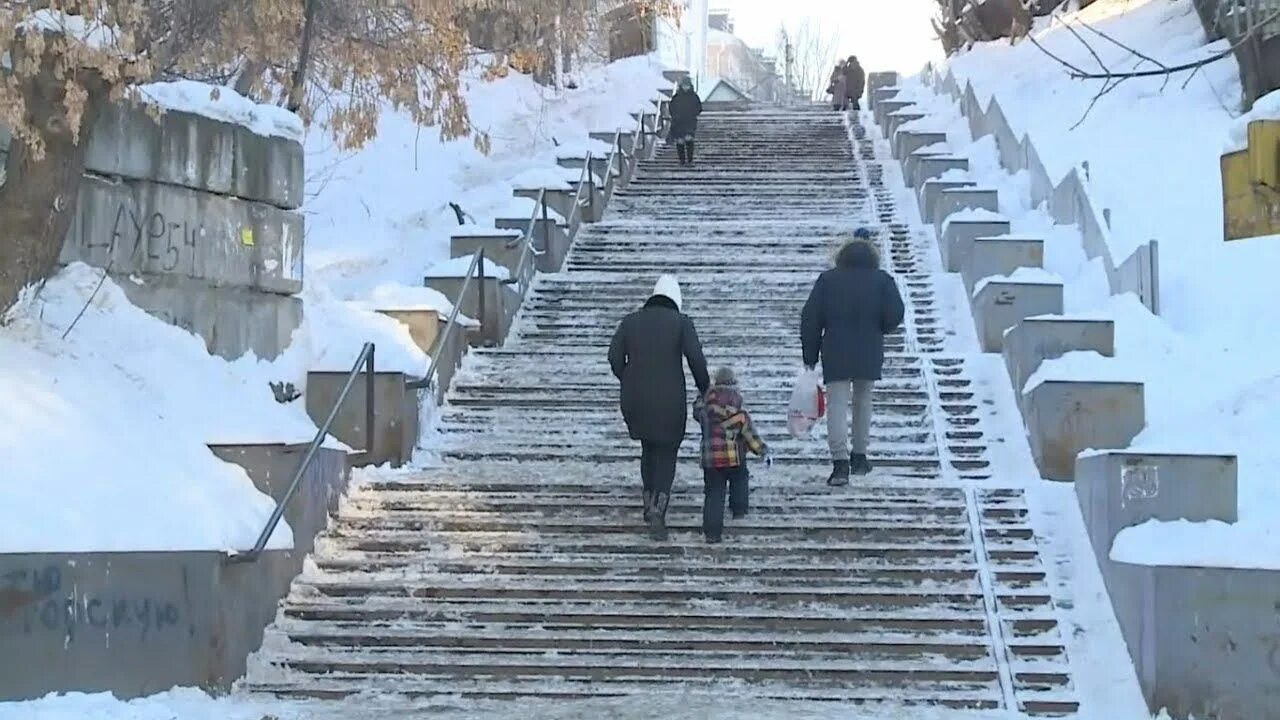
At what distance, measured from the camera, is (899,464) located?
10742 millimetres

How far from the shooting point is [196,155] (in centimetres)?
1098

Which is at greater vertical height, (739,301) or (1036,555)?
(739,301)

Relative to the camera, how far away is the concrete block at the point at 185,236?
395 inches

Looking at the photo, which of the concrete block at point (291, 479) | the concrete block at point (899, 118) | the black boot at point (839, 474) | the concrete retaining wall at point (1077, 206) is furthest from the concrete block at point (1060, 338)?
the concrete block at point (899, 118)

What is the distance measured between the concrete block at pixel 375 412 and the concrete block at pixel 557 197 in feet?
22.0

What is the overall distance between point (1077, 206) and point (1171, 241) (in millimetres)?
979

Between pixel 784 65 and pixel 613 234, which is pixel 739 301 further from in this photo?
pixel 784 65

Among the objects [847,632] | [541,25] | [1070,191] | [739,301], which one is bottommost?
[847,632]

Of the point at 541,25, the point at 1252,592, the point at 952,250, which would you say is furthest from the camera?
the point at 952,250

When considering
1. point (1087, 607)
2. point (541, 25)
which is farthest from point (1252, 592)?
point (541, 25)

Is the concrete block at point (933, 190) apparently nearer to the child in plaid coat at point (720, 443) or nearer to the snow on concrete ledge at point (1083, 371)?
the snow on concrete ledge at point (1083, 371)

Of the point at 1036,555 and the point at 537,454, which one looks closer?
the point at 1036,555

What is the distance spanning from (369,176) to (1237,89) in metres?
11.7

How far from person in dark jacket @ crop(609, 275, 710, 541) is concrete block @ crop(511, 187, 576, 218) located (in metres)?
7.96
